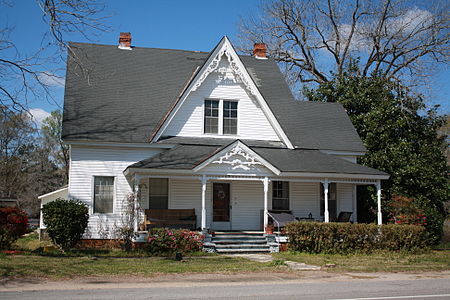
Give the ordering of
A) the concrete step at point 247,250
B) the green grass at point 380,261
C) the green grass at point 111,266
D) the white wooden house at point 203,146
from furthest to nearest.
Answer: the white wooden house at point 203,146, the concrete step at point 247,250, the green grass at point 380,261, the green grass at point 111,266

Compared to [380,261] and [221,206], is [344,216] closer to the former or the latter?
[380,261]

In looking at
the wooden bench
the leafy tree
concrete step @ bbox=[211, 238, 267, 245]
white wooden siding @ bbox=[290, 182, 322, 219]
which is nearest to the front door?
the wooden bench

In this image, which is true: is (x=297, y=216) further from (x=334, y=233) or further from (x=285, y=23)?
(x=285, y=23)

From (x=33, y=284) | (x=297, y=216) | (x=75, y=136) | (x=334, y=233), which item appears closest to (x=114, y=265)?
(x=33, y=284)

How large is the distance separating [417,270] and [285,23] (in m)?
26.7

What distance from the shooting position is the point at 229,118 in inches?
858

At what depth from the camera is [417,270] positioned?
47.5 ft

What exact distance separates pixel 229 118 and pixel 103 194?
648 cm

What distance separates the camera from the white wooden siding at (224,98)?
69.3 feet

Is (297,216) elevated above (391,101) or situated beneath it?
situated beneath

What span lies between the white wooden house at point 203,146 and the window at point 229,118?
0.05 meters

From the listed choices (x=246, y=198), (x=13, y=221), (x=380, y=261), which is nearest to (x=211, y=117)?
(x=246, y=198)

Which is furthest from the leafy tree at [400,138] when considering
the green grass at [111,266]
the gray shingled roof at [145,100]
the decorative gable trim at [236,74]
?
the green grass at [111,266]

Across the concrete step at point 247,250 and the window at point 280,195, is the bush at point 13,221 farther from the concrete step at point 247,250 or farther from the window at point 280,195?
the window at point 280,195
